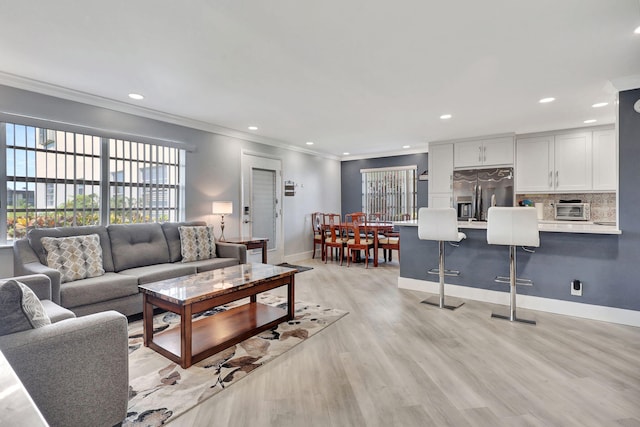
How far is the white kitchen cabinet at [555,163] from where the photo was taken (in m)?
4.96

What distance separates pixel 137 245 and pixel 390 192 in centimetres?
546

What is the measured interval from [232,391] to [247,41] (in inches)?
96.7

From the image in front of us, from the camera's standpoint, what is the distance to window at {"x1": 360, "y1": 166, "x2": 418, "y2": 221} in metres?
7.19

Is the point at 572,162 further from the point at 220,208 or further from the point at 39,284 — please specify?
the point at 39,284

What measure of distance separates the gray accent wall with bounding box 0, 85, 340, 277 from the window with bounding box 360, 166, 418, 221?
2.59ft

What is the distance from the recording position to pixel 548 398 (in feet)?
6.27

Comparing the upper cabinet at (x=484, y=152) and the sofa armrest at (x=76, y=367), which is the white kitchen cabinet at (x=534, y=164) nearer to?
the upper cabinet at (x=484, y=152)

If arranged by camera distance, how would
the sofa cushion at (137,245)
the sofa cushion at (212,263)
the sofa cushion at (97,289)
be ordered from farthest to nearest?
the sofa cushion at (212,263) → the sofa cushion at (137,245) → the sofa cushion at (97,289)

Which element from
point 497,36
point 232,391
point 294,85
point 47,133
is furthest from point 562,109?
point 47,133

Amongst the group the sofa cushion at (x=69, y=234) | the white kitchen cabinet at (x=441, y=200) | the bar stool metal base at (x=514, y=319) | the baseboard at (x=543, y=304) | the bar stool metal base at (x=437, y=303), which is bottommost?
the bar stool metal base at (x=514, y=319)

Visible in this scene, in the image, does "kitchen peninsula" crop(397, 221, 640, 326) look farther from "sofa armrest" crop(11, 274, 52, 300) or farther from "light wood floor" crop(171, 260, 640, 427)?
"sofa armrest" crop(11, 274, 52, 300)

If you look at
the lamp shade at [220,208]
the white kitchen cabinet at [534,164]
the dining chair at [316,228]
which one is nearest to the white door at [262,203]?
the lamp shade at [220,208]

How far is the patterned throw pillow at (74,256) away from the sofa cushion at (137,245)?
0.25m

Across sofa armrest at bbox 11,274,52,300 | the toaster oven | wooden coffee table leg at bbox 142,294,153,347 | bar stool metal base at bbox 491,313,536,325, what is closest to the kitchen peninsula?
bar stool metal base at bbox 491,313,536,325
